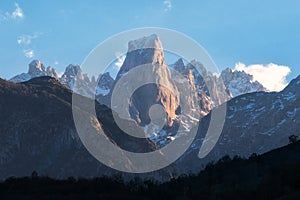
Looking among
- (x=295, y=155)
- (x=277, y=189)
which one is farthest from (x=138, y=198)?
(x=295, y=155)

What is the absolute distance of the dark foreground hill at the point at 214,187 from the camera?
124 ft

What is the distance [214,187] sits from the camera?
49.4 m

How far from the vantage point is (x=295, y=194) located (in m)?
32.0

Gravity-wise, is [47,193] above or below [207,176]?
below

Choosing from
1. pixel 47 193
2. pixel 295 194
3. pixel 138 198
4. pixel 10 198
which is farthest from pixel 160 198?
pixel 295 194

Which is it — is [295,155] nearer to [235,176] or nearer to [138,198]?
[235,176]

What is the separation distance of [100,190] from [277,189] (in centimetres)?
1872

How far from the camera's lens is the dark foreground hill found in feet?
124

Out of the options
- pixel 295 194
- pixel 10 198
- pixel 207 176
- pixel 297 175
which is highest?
pixel 207 176

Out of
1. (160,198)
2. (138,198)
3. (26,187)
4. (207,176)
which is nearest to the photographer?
(138,198)

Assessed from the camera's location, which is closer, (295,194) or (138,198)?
(295,194)

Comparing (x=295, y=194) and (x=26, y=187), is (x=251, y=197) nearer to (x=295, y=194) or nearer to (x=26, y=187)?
(x=295, y=194)

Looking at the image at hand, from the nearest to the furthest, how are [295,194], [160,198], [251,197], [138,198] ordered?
[295,194]
[251,197]
[138,198]
[160,198]

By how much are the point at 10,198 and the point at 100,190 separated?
27.0 ft
